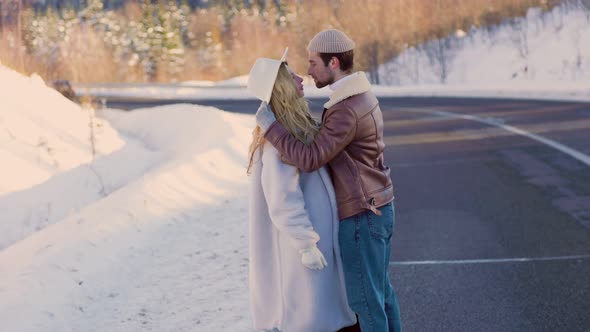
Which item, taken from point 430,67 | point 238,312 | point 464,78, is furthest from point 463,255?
point 430,67

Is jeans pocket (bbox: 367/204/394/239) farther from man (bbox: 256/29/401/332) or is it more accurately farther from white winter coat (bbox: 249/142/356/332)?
white winter coat (bbox: 249/142/356/332)

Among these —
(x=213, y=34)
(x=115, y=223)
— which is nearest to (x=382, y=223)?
(x=115, y=223)

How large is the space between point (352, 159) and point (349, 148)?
56mm

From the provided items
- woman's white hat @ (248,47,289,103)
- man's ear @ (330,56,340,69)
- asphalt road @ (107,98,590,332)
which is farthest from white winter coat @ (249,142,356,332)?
asphalt road @ (107,98,590,332)

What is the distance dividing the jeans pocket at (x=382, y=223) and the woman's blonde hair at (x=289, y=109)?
1.65 feet

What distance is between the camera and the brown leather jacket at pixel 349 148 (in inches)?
130

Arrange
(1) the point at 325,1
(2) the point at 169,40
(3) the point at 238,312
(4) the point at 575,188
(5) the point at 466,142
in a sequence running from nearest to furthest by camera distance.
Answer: (3) the point at 238,312 < (4) the point at 575,188 < (5) the point at 466,142 < (1) the point at 325,1 < (2) the point at 169,40

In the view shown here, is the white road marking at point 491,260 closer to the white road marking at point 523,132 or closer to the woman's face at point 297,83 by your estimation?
the woman's face at point 297,83

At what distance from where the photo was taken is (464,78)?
50.4 metres

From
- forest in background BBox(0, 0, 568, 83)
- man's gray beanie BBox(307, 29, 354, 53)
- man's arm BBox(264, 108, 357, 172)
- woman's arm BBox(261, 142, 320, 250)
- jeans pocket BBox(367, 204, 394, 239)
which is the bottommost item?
jeans pocket BBox(367, 204, 394, 239)

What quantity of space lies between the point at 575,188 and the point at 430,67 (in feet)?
151

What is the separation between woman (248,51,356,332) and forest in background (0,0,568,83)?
21.3m

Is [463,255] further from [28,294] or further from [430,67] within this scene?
[430,67]

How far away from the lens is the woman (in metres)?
3.31
